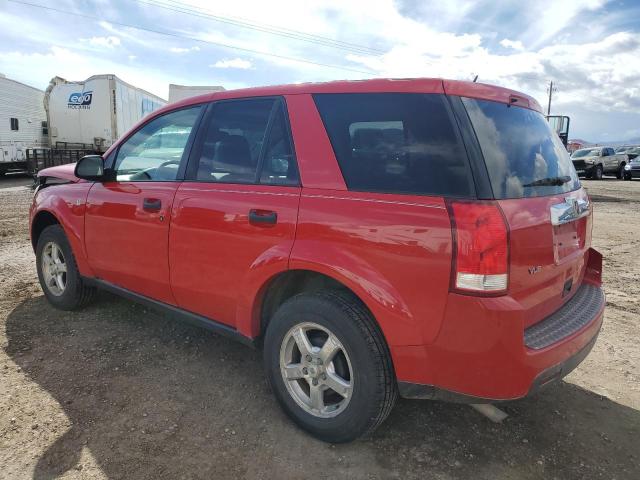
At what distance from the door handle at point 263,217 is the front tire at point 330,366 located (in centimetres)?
43

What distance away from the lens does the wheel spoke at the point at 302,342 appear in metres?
2.52

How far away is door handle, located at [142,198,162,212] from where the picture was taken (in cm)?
320

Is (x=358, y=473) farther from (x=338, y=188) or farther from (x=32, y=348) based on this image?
(x=32, y=348)

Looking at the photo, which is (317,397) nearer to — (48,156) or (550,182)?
(550,182)

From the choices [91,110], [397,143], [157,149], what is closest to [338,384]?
[397,143]

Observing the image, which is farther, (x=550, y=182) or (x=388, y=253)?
(x=550, y=182)

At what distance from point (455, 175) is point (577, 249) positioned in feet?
3.33

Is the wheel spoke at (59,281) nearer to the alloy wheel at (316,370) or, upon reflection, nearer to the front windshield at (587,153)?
the alloy wheel at (316,370)

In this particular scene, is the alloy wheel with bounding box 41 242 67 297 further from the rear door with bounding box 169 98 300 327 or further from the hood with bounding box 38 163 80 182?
the rear door with bounding box 169 98 300 327

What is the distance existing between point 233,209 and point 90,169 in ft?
5.32

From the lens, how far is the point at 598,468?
240cm

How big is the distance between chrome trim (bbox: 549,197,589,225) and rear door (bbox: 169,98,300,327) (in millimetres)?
1278

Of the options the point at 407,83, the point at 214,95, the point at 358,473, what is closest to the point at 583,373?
the point at 358,473

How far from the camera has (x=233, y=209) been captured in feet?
9.05
